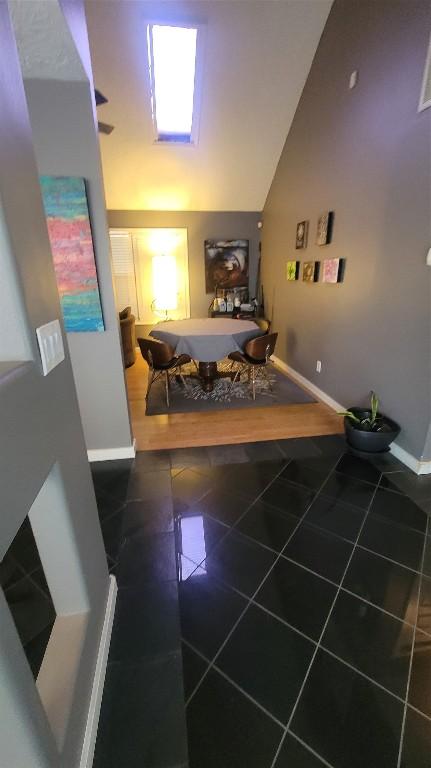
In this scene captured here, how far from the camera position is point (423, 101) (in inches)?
77.6

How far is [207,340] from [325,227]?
1636 mm

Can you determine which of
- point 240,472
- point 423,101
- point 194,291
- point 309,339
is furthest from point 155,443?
point 194,291

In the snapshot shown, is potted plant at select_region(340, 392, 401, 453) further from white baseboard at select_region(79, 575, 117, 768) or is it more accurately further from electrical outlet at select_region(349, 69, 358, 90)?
electrical outlet at select_region(349, 69, 358, 90)

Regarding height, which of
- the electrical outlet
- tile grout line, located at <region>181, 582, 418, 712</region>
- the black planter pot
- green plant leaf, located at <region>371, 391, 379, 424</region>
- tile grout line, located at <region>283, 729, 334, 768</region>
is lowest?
tile grout line, located at <region>283, 729, 334, 768</region>

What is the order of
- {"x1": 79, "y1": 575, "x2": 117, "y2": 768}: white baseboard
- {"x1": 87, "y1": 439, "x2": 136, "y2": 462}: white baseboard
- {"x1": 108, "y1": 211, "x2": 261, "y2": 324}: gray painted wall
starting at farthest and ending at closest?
{"x1": 108, "y1": 211, "x2": 261, "y2": 324}: gray painted wall
{"x1": 87, "y1": 439, "x2": 136, "y2": 462}: white baseboard
{"x1": 79, "y1": 575, "x2": 117, "y2": 768}: white baseboard

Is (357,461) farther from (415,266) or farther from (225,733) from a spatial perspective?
(225,733)

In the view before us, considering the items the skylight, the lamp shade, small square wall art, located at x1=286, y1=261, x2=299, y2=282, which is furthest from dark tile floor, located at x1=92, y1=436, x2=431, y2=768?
the skylight

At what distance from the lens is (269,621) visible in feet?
4.28

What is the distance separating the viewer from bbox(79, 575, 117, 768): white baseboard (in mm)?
912

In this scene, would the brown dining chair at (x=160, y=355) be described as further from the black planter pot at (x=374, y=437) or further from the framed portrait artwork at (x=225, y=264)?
the framed portrait artwork at (x=225, y=264)

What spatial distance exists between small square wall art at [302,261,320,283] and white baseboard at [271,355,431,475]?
1.18 metres

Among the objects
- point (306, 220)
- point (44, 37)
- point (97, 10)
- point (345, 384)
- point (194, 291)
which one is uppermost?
point (97, 10)

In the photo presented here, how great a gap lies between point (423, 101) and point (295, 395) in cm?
259

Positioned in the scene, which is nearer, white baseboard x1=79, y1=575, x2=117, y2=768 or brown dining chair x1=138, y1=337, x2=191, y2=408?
white baseboard x1=79, y1=575, x2=117, y2=768
